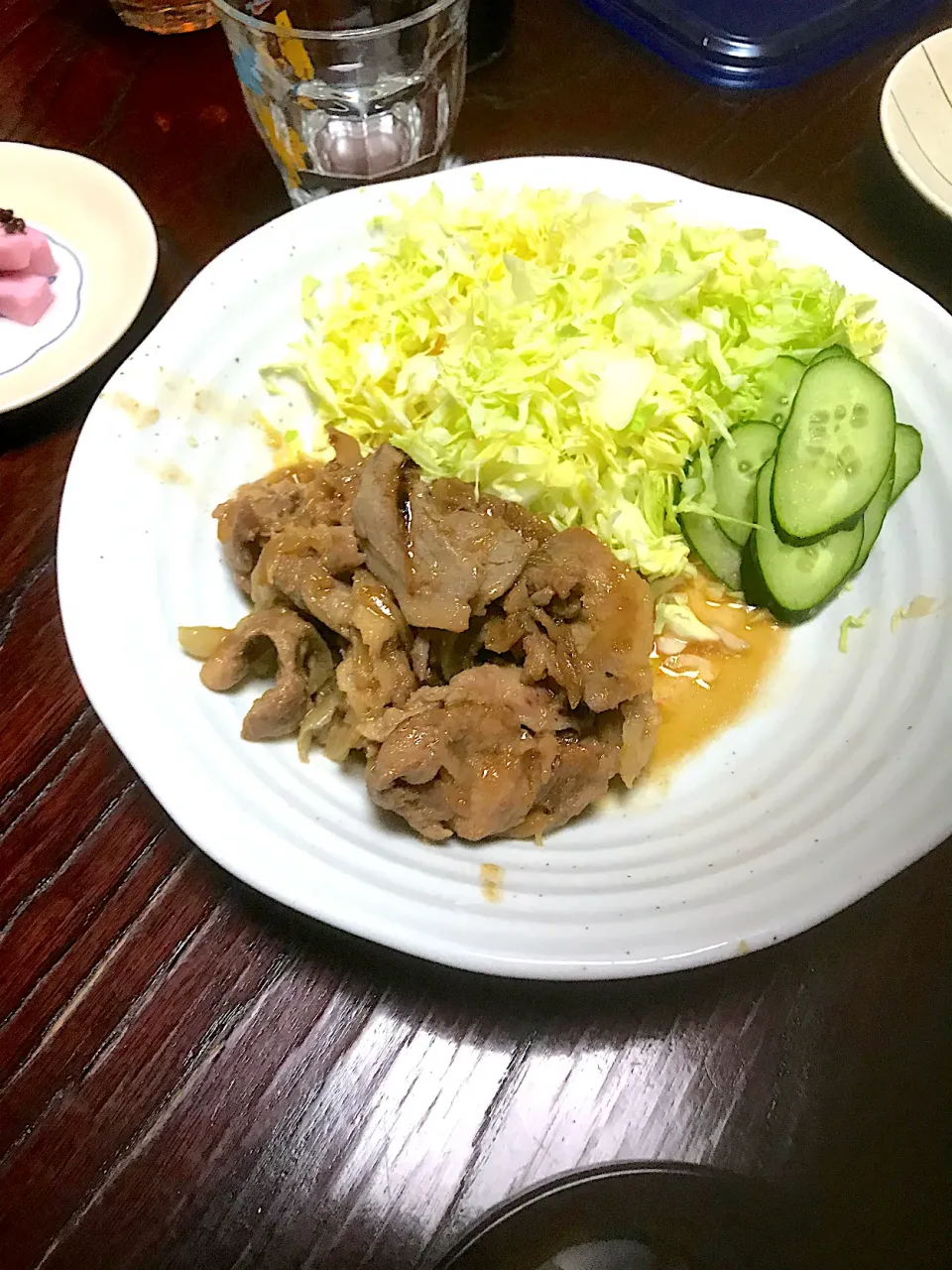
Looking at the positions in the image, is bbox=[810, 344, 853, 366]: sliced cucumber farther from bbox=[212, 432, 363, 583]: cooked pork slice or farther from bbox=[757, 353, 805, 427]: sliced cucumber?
bbox=[212, 432, 363, 583]: cooked pork slice

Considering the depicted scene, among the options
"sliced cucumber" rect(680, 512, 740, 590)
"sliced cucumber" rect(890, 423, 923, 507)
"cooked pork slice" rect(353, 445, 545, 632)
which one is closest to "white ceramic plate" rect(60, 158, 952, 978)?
"sliced cucumber" rect(890, 423, 923, 507)

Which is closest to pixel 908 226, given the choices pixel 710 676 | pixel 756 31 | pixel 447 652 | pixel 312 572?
pixel 756 31

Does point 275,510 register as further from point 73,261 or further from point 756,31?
point 756,31

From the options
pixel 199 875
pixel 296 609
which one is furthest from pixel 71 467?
pixel 199 875

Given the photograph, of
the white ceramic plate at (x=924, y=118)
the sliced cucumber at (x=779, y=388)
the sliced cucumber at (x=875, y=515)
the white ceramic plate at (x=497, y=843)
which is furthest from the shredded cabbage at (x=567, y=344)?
the white ceramic plate at (x=924, y=118)

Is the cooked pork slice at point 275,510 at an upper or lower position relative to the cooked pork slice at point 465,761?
upper

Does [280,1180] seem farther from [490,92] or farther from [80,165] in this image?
[490,92]

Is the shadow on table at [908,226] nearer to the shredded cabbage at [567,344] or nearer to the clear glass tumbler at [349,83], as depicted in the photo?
the shredded cabbage at [567,344]
